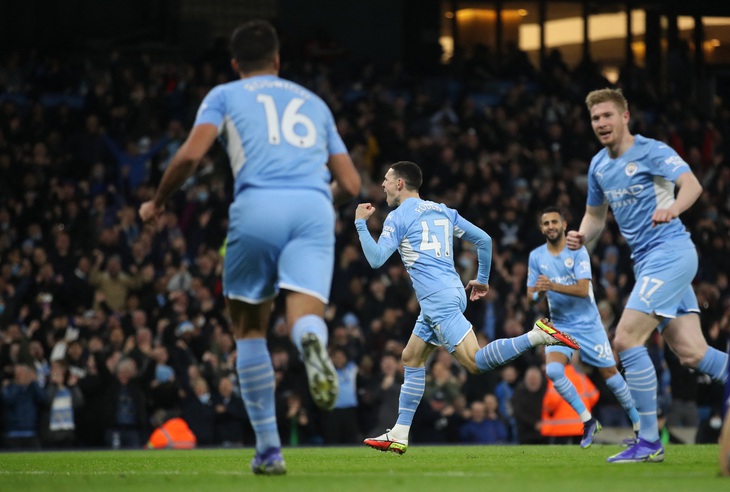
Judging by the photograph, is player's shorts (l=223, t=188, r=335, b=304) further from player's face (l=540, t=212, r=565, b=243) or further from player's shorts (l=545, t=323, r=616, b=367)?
player's face (l=540, t=212, r=565, b=243)

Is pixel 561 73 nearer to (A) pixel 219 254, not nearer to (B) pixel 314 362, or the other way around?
(A) pixel 219 254

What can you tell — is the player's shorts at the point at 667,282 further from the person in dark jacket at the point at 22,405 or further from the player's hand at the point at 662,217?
the person in dark jacket at the point at 22,405

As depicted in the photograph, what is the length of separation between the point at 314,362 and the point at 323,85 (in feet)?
59.3

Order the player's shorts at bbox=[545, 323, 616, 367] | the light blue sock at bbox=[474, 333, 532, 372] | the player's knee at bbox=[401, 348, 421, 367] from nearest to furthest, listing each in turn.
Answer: the light blue sock at bbox=[474, 333, 532, 372], the player's knee at bbox=[401, 348, 421, 367], the player's shorts at bbox=[545, 323, 616, 367]

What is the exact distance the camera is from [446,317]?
11.2 metres


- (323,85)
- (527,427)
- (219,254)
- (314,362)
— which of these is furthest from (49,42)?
(314,362)

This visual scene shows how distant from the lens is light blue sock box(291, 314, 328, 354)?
736cm

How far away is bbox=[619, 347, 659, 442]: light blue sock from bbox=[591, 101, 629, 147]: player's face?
1.63 metres

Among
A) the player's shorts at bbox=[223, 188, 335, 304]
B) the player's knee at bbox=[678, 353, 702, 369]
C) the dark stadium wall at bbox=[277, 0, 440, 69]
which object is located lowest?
the player's knee at bbox=[678, 353, 702, 369]

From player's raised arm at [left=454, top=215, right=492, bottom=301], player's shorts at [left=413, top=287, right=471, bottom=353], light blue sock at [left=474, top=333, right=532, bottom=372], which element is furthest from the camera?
player's raised arm at [left=454, top=215, right=492, bottom=301]

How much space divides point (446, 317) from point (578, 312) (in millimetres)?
2971

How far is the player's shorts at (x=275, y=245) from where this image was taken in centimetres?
753


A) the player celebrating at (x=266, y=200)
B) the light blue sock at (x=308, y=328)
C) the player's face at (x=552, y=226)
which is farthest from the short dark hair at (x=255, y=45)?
the player's face at (x=552, y=226)

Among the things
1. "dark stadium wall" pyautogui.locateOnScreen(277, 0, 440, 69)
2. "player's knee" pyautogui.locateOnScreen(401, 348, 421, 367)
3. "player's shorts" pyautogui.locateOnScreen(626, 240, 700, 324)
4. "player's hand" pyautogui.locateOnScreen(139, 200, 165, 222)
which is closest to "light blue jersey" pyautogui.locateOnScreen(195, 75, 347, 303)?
"player's hand" pyautogui.locateOnScreen(139, 200, 165, 222)
